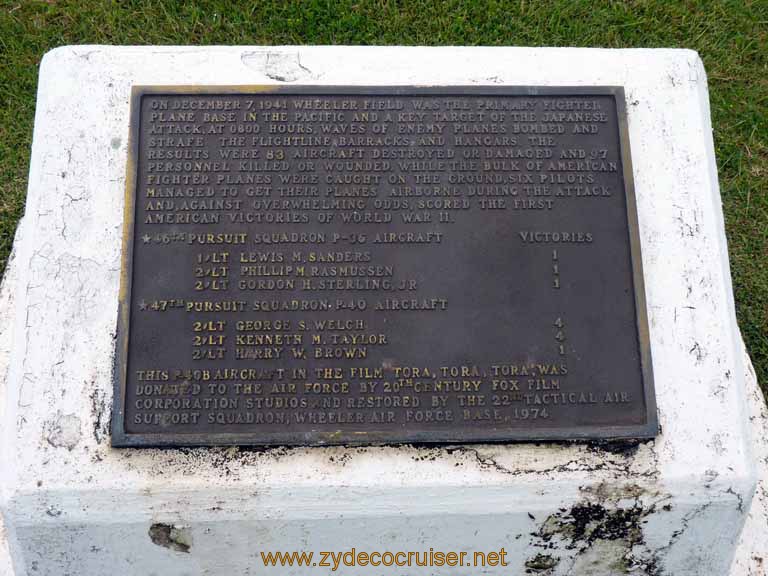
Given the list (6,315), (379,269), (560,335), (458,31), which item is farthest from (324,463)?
(458,31)

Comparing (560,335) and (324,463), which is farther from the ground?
(560,335)

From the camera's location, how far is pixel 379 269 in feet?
10.9

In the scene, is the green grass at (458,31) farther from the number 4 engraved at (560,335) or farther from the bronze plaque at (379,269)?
the number 4 engraved at (560,335)

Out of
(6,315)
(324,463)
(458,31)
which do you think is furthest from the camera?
(458,31)

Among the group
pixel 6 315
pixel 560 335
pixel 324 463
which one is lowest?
pixel 324 463

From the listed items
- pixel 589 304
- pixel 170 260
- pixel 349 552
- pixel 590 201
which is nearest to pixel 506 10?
pixel 590 201

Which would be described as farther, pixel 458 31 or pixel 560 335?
pixel 458 31

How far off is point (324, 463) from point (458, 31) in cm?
374

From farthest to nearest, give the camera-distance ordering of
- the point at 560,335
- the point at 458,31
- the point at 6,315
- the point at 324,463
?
the point at 458,31 → the point at 6,315 → the point at 560,335 → the point at 324,463

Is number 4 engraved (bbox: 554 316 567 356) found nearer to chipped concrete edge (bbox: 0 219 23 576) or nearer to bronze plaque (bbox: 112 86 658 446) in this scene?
bronze plaque (bbox: 112 86 658 446)

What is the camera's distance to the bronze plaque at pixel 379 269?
3139 millimetres

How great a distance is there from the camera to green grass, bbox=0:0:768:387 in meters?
5.20

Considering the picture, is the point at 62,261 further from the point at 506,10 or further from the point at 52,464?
the point at 506,10

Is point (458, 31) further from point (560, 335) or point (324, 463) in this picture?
point (324, 463)
